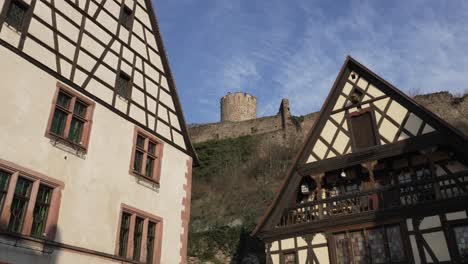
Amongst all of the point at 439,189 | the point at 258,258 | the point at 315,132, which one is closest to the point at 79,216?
the point at 315,132

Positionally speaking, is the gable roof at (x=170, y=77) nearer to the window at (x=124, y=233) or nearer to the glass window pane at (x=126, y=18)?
the glass window pane at (x=126, y=18)

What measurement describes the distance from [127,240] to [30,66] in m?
5.50

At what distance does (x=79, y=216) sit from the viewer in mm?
11516

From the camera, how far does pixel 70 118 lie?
1218 centimetres

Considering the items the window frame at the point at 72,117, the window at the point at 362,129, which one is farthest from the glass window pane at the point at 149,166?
the window at the point at 362,129

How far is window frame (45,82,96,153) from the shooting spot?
11.5 metres

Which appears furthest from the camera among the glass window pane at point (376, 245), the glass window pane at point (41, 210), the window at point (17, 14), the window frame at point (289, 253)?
the window frame at point (289, 253)

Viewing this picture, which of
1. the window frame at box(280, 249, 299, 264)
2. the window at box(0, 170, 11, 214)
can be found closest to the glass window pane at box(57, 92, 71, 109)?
the window at box(0, 170, 11, 214)

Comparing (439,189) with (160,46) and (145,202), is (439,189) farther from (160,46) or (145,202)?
(160,46)

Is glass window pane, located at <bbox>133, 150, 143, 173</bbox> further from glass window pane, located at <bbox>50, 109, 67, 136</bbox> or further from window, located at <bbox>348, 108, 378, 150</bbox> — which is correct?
window, located at <bbox>348, 108, 378, 150</bbox>

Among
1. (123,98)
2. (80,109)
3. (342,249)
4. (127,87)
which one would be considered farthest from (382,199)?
(80,109)

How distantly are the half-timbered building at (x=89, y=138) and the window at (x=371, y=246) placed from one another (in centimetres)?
526

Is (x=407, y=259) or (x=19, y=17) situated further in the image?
(x=407, y=259)

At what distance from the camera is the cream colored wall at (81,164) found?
10.5 m
